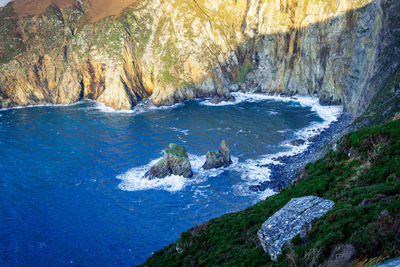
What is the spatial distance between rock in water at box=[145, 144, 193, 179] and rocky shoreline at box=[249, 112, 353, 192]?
13.0 meters

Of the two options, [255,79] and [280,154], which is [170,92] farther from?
[280,154]

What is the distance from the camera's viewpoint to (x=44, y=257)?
120 ft

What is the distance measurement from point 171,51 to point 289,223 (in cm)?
11034

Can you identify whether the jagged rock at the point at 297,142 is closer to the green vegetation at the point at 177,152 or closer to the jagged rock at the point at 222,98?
the green vegetation at the point at 177,152

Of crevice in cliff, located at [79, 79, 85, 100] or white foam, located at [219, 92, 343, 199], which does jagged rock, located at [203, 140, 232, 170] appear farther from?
crevice in cliff, located at [79, 79, 85, 100]

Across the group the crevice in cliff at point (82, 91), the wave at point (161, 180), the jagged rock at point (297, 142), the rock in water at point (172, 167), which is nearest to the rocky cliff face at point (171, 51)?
the crevice in cliff at point (82, 91)

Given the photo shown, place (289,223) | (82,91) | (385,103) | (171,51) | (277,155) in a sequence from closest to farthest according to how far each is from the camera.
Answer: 1. (289,223)
2. (385,103)
3. (277,155)
4. (171,51)
5. (82,91)

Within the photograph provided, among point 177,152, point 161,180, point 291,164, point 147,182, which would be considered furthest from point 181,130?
point 291,164

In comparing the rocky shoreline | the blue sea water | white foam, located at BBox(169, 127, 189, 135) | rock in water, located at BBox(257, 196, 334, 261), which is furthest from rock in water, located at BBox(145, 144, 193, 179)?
rock in water, located at BBox(257, 196, 334, 261)

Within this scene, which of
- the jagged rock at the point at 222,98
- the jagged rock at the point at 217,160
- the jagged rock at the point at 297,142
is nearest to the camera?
the jagged rock at the point at 217,160

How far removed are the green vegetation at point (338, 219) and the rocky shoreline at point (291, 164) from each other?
19316 mm

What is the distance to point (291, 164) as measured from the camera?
2079 inches

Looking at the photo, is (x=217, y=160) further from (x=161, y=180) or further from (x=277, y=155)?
(x=277, y=155)

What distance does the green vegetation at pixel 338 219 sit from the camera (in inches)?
396
